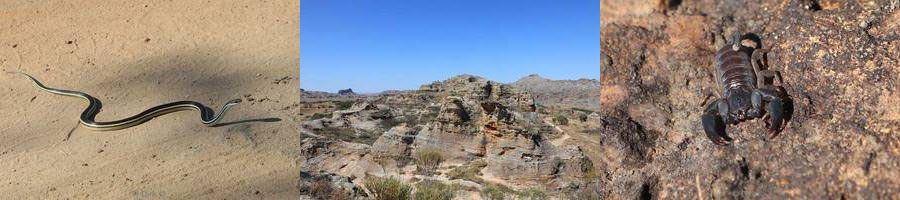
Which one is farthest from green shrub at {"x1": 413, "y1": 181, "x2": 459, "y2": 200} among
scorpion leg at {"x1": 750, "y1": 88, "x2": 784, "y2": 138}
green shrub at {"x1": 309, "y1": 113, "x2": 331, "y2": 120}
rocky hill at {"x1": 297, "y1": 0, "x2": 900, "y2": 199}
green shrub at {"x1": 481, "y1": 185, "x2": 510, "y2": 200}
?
scorpion leg at {"x1": 750, "y1": 88, "x2": 784, "y2": 138}

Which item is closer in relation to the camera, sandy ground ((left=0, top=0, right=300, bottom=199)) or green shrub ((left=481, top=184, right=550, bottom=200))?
green shrub ((left=481, top=184, right=550, bottom=200))

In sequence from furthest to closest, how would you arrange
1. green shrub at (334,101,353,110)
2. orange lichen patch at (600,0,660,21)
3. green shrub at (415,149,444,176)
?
1. green shrub at (334,101,353,110)
2. green shrub at (415,149,444,176)
3. orange lichen patch at (600,0,660,21)

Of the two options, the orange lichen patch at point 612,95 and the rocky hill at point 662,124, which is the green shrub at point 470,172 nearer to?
the rocky hill at point 662,124

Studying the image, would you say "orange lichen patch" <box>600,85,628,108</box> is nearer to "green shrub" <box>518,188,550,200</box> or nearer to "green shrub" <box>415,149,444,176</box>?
"green shrub" <box>518,188,550,200</box>

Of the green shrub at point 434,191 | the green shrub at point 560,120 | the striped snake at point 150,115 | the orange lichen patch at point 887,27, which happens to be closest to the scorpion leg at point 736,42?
the orange lichen patch at point 887,27

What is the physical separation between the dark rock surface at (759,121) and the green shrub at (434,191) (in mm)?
703

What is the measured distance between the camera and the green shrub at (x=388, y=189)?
9.37 ft

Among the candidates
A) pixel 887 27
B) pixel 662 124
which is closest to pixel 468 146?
pixel 662 124

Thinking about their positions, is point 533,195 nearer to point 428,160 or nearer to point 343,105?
point 428,160

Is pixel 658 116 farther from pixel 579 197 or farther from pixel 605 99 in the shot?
pixel 579 197

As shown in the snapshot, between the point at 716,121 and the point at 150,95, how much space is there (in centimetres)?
478

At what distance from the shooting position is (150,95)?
5191 millimetres

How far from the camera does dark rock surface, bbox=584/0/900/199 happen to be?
2006 mm

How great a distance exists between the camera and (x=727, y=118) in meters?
2.35
